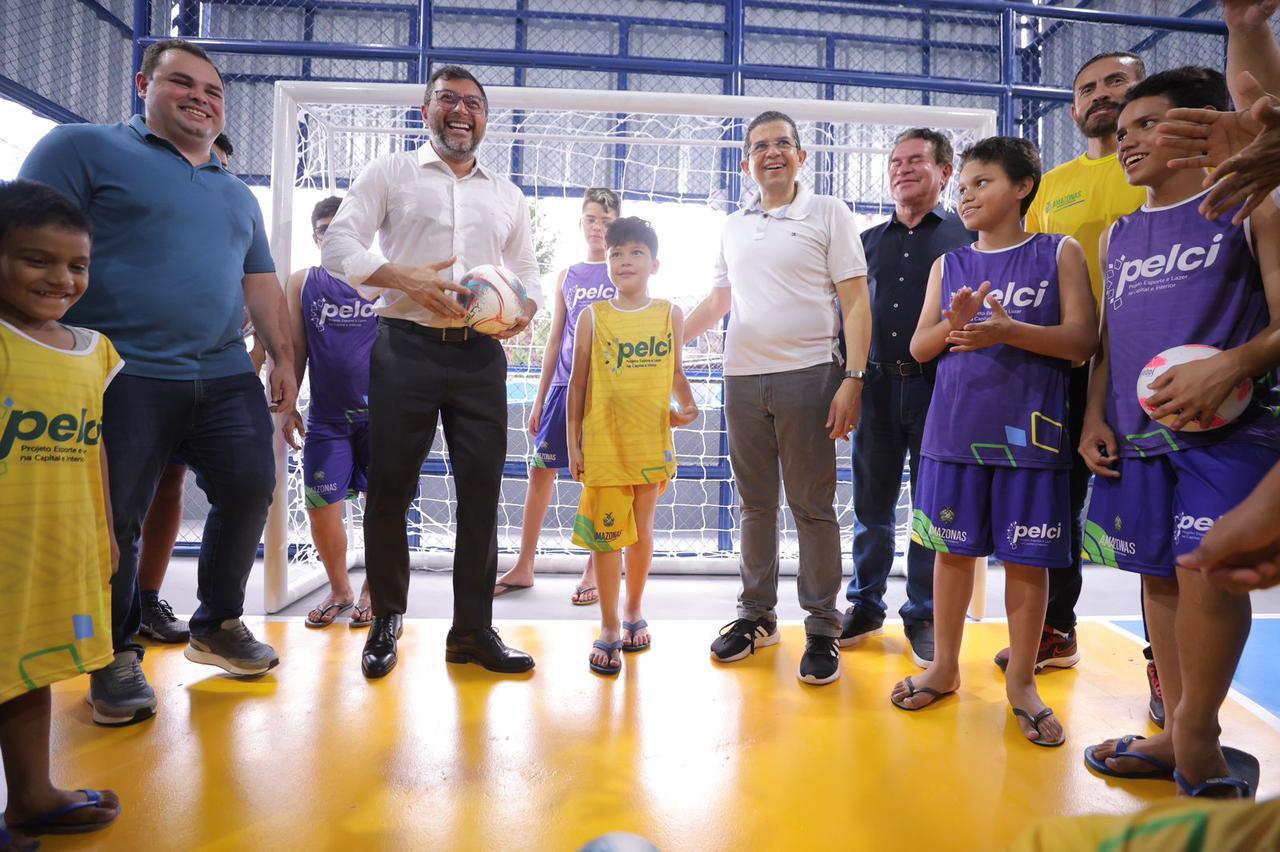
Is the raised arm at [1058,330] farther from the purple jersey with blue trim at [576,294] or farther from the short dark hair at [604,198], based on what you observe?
the short dark hair at [604,198]

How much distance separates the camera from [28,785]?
148 cm

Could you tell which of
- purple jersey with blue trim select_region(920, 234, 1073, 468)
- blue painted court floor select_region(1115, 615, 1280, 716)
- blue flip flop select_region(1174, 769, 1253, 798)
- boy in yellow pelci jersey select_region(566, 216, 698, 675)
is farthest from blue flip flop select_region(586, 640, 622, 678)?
blue painted court floor select_region(1115, 615, 1280, 716)

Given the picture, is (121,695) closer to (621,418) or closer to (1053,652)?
(621,418)

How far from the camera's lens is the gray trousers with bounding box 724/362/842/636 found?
8.46ft

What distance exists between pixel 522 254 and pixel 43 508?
1.66m

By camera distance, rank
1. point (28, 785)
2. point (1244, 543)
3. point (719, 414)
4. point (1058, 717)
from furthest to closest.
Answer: point (719, 414)
point (1058, 717)
point (28, 785)
point (1244, 543)

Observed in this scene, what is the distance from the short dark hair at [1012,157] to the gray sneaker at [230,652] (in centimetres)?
275

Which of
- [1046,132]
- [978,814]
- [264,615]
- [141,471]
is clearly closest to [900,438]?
[978,814]

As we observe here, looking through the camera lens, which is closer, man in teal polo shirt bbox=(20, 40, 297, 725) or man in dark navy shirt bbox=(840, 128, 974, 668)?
man in teal polo shirt bbox=(20, 40, 297, 725)

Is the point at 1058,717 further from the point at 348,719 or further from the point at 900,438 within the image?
the point at 348,719

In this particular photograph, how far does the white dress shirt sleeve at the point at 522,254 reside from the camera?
2.68 metres

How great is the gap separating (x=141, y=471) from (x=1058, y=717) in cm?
281

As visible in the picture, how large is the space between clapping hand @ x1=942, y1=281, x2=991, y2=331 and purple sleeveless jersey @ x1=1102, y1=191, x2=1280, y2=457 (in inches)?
13.0

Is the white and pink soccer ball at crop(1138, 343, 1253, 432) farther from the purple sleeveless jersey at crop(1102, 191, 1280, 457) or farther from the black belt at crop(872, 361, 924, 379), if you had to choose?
the black belt at crop(872, 361, 924, 379)
